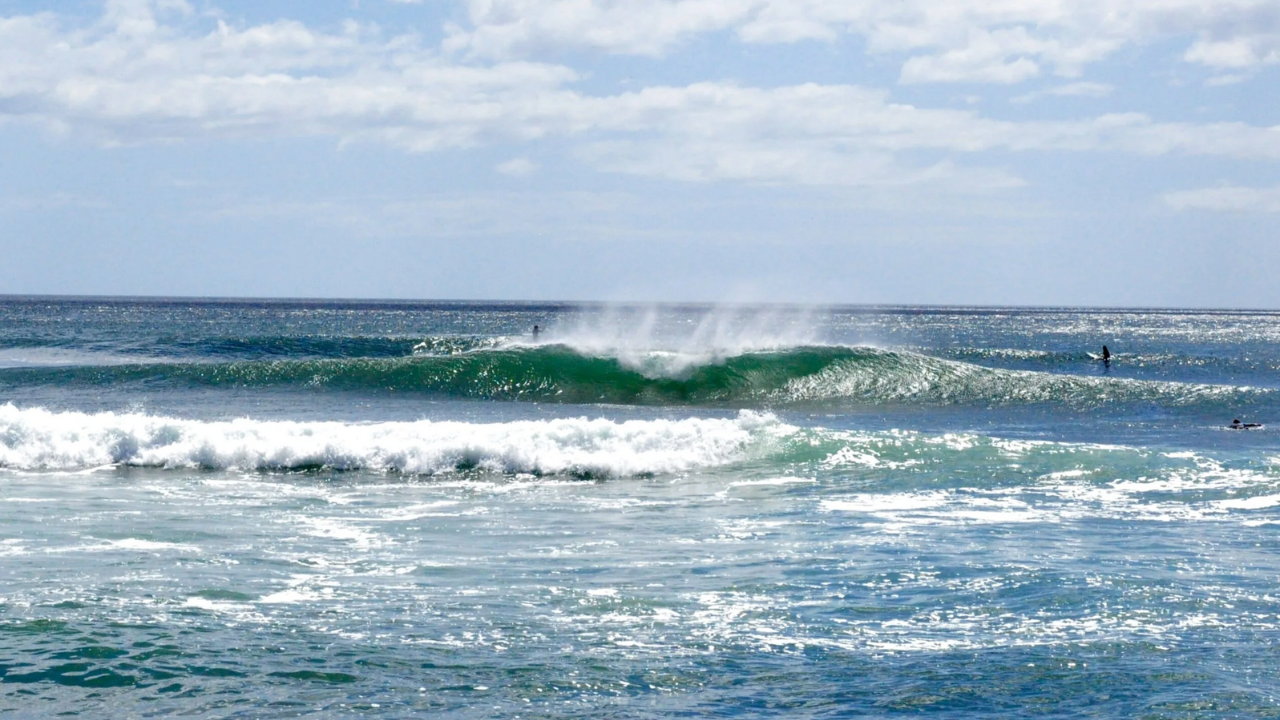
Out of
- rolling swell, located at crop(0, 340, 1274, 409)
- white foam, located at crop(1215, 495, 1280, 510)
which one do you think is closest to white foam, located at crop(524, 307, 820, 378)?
rolling swell, located at crop(0, 340, 1274, 409)

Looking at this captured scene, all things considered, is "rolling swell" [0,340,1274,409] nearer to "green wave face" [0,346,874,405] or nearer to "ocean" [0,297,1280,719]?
"green wave face" [0,346,874,405]

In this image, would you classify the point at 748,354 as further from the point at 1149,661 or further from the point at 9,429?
the point at 1149,661

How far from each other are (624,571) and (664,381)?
24284 mm

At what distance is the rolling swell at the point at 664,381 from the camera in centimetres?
3388

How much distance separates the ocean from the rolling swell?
723cm

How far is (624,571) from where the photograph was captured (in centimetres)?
1111

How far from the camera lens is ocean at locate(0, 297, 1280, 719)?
7.82 metres

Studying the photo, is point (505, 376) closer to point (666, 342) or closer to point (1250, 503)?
point (666, 342)

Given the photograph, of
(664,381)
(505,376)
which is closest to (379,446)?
(505,376)

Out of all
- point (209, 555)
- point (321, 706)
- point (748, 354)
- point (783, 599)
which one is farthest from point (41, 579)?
point (748, 354)

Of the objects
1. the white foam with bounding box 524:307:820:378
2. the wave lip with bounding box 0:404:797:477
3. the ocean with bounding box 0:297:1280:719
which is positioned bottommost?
the ocean with bounding box 0:297:1280:719

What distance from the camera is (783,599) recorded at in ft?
33.1

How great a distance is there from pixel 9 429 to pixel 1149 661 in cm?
1758

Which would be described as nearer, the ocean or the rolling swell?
the ocean
